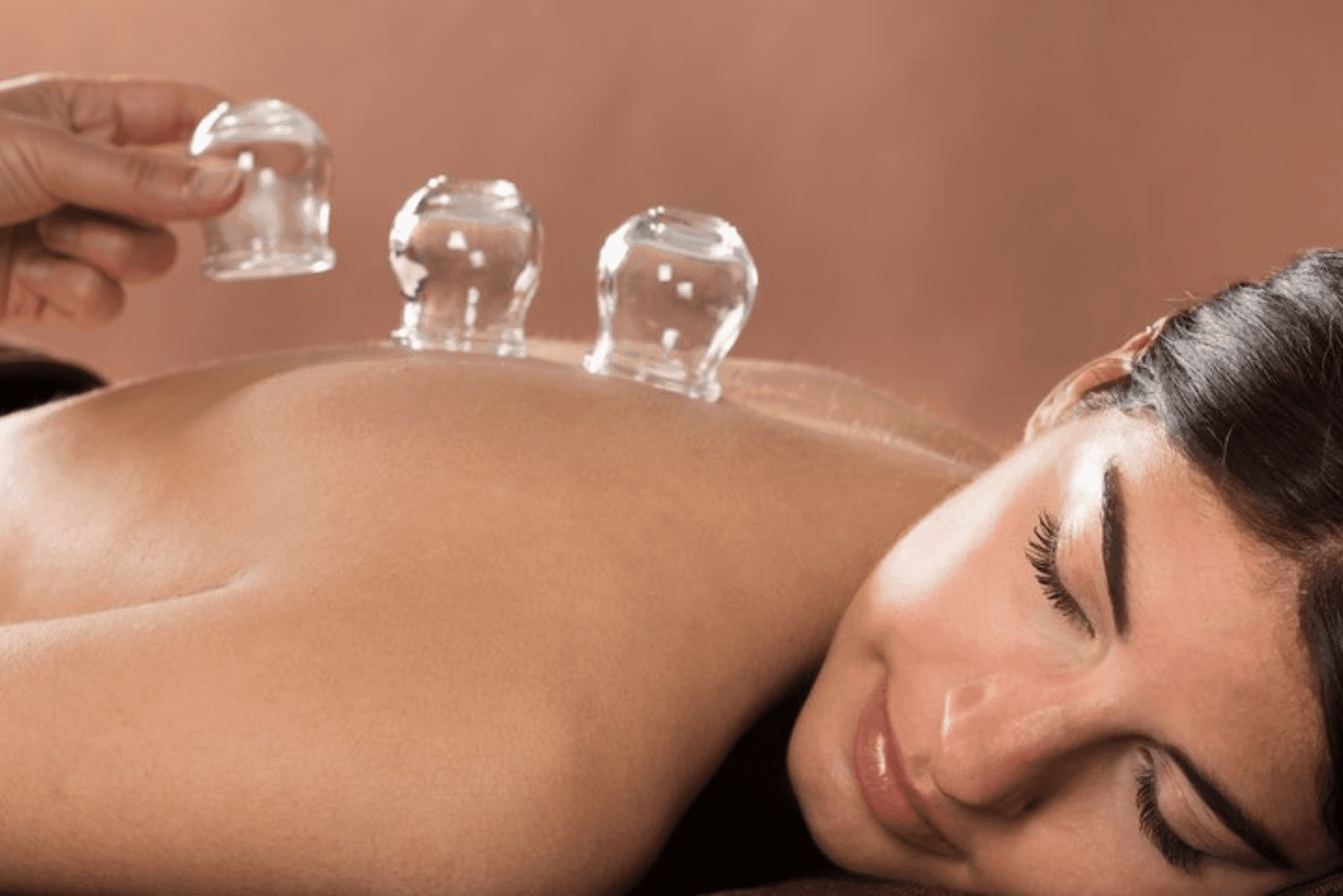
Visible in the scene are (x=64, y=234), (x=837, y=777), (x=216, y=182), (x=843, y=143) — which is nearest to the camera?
(x=837, y=777)

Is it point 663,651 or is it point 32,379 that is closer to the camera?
point 663,651

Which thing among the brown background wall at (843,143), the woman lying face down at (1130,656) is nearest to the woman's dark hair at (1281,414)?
the woman lying face down at (1130,656)

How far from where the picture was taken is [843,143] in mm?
2268

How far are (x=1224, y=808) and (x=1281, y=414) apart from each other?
0.18 meters

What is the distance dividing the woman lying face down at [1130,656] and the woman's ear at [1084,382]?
0.25 feet

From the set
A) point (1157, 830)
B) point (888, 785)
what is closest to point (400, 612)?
point (888, 785)

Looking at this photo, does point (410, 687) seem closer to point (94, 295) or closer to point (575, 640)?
point (575, 640)

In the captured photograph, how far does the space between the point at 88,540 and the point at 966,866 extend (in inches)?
19.7

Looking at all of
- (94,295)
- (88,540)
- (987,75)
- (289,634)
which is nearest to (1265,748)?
(289,634)

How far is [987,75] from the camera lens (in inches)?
84.0

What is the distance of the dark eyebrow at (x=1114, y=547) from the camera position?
0.86m

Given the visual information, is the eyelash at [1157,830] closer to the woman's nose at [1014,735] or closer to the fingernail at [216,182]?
the woman's nose at [1014,735]

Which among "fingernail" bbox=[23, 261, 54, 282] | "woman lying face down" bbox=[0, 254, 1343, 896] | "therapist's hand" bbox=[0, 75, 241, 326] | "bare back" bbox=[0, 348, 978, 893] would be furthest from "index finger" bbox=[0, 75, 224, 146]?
"woman lying face down" bbox=[0, 254, 1343, 896]

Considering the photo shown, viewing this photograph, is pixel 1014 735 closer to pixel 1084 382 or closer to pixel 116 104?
pixel 1084 382
